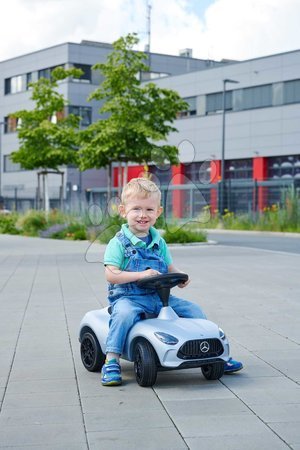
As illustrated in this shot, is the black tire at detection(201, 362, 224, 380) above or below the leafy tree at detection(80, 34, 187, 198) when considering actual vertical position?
below

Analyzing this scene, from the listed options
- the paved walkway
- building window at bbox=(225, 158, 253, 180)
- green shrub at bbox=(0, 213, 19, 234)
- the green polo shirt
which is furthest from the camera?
building window at bbox=(225, 158, 253, 180)

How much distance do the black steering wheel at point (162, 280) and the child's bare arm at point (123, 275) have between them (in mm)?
37

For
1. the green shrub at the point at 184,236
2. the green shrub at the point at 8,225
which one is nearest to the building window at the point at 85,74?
the green shrub at the point at 8,225

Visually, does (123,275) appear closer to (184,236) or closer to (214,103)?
(184,236)

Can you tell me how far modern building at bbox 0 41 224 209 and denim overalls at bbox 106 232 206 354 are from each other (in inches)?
2190

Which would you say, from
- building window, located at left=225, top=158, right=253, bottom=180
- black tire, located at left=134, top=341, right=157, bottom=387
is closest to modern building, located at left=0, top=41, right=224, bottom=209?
building window, located at left=225, top=158, right=253, bottom=180

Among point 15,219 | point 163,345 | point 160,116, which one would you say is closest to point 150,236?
point 163,345

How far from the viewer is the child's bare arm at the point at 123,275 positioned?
592 cm

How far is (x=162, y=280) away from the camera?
593 centimetres

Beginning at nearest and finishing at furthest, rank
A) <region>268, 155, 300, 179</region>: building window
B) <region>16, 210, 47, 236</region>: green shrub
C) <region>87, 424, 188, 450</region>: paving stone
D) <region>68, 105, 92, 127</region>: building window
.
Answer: <region>87, 424, 188, 450</region>: paving stone
<region>16, 210, 47, 236</region>: green shrub
<region>268, 155, 300, 179</region>: building window
<region>68, 105, 92, 127</region>: building window

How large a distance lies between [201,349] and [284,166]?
49132mm

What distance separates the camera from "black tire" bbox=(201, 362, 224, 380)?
5898 millimetres

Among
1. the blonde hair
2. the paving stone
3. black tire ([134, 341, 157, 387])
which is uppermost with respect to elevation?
the blonde hair

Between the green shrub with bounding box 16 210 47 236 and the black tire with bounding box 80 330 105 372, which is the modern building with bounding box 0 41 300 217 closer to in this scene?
the green shrub with bounding box 16 210 47 236
